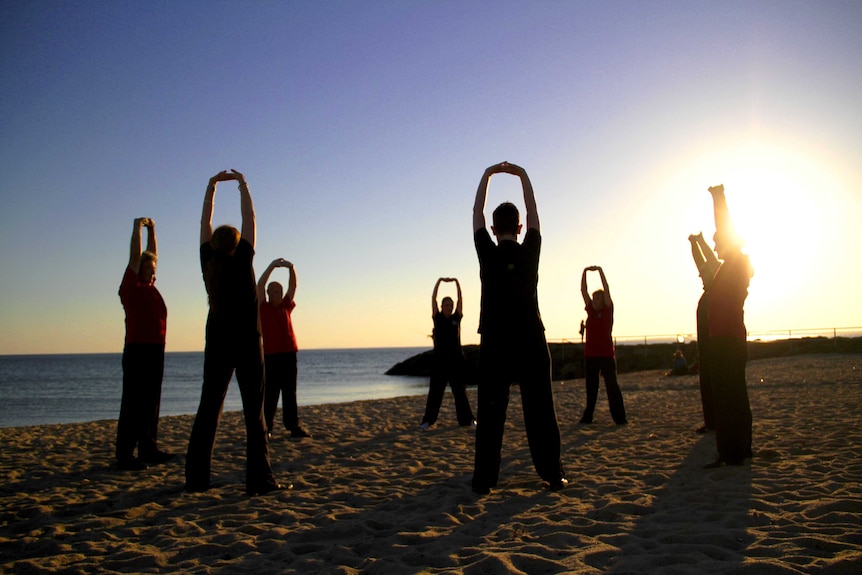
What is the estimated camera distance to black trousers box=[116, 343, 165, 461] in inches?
241

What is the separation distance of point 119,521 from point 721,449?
5.08 metres

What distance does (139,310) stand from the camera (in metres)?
6.20

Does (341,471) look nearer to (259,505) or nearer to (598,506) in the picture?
(259,505)

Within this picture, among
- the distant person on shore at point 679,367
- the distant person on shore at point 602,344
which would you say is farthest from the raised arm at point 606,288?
the distant person on shore at point 679,367

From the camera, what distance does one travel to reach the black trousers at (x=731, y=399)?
554 centimetres

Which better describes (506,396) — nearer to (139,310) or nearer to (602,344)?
(139,310)

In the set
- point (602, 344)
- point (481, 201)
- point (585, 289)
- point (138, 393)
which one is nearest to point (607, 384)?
point (602, 344)

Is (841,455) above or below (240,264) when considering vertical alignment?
below

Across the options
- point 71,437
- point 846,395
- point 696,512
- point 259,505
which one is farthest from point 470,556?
point 846,395

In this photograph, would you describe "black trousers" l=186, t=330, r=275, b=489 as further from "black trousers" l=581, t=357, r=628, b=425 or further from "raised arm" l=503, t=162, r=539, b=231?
"black trousers" l=581, t=357, r=628, b=425

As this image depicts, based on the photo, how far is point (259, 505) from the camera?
15.3 feet

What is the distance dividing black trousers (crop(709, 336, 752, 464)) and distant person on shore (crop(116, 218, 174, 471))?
548 cm

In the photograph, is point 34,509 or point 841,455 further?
point 841,455

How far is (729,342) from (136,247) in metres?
5.76
